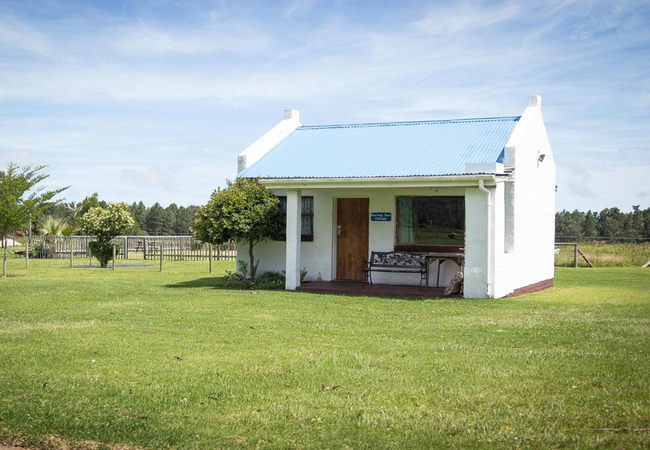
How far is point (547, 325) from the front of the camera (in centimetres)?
1105

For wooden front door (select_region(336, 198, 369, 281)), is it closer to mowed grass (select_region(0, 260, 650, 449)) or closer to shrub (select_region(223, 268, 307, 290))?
shrub (select_region(223, 268, 307, 290))

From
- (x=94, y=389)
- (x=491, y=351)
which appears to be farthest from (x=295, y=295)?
(x=94, y=389)

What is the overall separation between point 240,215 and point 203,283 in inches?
137

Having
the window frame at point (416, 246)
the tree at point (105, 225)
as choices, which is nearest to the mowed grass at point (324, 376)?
the window frame at point (416, 246)

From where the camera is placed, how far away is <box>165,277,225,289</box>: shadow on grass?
18703mm

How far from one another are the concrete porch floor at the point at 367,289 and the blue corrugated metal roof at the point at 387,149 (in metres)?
2.91

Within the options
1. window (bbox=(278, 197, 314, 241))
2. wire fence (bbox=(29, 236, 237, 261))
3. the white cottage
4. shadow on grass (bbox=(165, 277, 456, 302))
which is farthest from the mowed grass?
wire fence (bbox=(29, 236, 237, 261))

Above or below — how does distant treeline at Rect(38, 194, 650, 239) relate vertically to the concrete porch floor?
above

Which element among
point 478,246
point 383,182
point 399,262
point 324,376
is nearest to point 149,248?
point 399,262

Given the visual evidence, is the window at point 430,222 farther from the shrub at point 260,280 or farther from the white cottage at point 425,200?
the shrub at point 260,280

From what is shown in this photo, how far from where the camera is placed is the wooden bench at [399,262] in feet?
54.9

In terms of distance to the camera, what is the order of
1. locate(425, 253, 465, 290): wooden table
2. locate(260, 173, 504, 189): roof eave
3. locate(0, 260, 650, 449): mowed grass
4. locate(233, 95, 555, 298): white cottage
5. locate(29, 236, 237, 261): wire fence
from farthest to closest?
locate(29, 236, 237, 261): wire fence < locate(425, 253, 465, 290): wooden table < locate(233, 95, 555, 298): white cottage < locate(260, 173, 504, 189): roof eave < locate(0, 260, 650, 449): mowed grass

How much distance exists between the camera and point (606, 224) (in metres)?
55.8

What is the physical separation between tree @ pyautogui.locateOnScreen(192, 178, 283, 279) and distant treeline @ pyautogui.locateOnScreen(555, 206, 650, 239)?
129 feet
